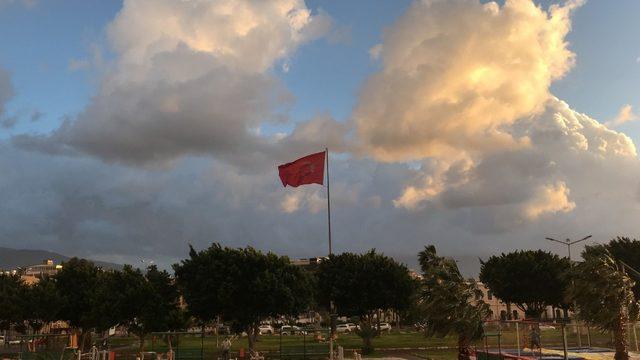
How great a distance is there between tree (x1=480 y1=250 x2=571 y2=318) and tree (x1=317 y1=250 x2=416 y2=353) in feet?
92.7

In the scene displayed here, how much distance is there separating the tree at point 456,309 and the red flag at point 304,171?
410 inches

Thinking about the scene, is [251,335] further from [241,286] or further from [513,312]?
[513,312]

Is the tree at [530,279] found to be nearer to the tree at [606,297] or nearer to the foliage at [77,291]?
the tree at [606,297]

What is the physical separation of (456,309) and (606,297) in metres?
8.44

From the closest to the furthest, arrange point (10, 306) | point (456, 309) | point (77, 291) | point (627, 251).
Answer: point (456, 309), point (10, 306), point (77, 291), point (627, 251)

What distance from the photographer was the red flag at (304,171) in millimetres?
39031

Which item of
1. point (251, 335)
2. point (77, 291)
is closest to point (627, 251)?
point (251, 335)

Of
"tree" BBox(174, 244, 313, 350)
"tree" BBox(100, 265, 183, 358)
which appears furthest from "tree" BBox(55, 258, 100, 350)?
"tree" BBox(174, 244, 313, 350)

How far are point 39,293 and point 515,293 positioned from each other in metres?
68.2

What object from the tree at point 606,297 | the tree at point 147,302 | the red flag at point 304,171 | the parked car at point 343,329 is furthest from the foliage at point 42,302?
the tree at point 606,297

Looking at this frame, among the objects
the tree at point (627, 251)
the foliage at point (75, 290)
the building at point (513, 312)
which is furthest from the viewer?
the building at point (513, 312)

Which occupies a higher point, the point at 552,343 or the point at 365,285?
the point at 365,285

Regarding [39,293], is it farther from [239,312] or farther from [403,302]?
[403,302]

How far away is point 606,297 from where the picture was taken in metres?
32.5
